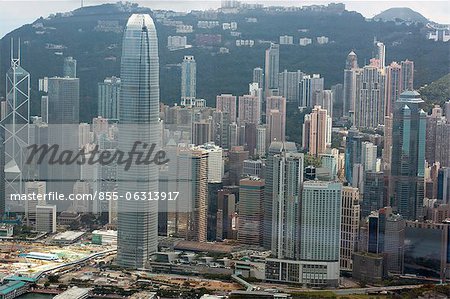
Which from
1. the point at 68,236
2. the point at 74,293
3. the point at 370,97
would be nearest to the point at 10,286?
the point at 74,293

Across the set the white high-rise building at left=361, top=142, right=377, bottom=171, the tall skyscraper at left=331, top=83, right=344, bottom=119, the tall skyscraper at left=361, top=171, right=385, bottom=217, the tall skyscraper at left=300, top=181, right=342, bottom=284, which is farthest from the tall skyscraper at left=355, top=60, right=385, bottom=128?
the tall skyscraper at left=300, top=181, right=342, bottom=284

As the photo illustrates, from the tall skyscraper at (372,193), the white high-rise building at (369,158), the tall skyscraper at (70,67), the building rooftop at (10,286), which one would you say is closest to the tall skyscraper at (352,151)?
the white high-rise building at (369,158)

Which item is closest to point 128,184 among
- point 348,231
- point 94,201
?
point 94,201

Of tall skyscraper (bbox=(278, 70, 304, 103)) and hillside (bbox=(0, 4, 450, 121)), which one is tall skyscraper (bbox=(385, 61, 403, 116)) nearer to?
hillside (bbox=(0, 4, 450, 121))

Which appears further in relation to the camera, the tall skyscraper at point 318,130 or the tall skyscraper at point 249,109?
the tall skyscraper at point 249,109

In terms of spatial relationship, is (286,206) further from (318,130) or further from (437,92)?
(437,92)

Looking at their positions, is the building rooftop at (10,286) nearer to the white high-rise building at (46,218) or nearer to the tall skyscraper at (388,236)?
the white high-rise building at (46,218)
